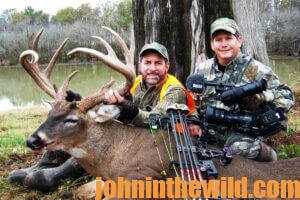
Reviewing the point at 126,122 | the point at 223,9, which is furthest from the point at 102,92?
the point at 223,9

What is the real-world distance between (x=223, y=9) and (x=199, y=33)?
51cm

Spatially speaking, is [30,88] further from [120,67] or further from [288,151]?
[120,67]

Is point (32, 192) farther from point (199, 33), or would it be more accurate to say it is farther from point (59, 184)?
point (199, 33)

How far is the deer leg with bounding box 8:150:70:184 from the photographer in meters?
6.02

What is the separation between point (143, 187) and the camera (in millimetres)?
4789

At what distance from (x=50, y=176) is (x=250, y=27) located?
3771 millimetres

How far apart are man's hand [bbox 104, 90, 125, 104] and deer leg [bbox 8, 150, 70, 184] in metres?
1.71

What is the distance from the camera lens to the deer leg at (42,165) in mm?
6020

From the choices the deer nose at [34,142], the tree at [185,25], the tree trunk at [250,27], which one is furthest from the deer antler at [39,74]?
the tree trunk at [250,27]

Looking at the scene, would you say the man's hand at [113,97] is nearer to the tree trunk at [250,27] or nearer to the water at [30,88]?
the tree trunk at [250,27]

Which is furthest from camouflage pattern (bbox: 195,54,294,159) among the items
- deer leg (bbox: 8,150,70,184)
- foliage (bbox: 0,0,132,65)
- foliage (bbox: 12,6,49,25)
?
foliage (bbox: 12,6,49,25)

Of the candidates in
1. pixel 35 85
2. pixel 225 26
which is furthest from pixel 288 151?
pixel 35 85

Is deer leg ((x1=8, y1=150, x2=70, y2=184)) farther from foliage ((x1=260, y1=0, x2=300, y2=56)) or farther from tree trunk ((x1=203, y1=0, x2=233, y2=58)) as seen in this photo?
foliage ((x1=260, y1=0, x2=300, y2=56))

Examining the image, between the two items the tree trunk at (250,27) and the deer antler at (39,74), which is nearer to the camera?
the deer antler at (39,74)
